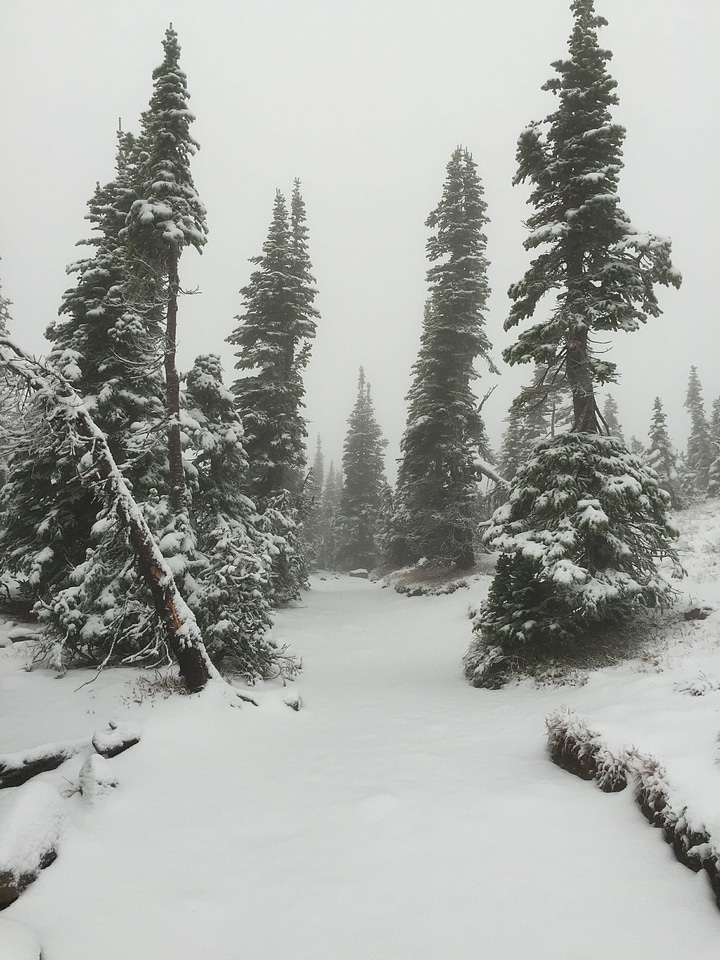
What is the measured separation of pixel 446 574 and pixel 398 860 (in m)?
20.6

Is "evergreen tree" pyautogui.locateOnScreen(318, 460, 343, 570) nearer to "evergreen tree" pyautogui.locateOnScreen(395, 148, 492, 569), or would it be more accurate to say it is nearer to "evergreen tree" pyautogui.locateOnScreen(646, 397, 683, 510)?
"evergreen tree" pyautogui.locateOnScreen(395, 148, 492, 569)

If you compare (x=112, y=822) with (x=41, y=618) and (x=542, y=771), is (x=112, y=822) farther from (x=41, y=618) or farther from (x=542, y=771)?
(x=41, y=618)

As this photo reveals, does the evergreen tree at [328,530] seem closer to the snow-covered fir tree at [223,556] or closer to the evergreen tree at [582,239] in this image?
the snow-covered fir tree at [223,556]

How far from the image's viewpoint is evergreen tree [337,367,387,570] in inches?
1822

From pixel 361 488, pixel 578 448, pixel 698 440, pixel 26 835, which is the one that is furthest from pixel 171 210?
pixel 698 440

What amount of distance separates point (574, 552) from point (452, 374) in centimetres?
1607

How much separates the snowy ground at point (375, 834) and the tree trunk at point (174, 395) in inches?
190

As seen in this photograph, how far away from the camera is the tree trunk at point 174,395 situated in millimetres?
11758

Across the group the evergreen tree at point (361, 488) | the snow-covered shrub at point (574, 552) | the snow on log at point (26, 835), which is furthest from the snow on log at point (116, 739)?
the evergreen tree at point (361, 488)

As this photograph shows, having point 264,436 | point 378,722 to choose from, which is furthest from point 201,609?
point 264,436

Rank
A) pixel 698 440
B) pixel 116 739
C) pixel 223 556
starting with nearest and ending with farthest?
pixel 116 739 → pixel 223 556 → pixel 698 440

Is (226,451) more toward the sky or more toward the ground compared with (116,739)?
more toward the sky

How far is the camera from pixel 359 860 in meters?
4.15

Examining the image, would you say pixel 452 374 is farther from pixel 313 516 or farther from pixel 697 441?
pixel 697 441
